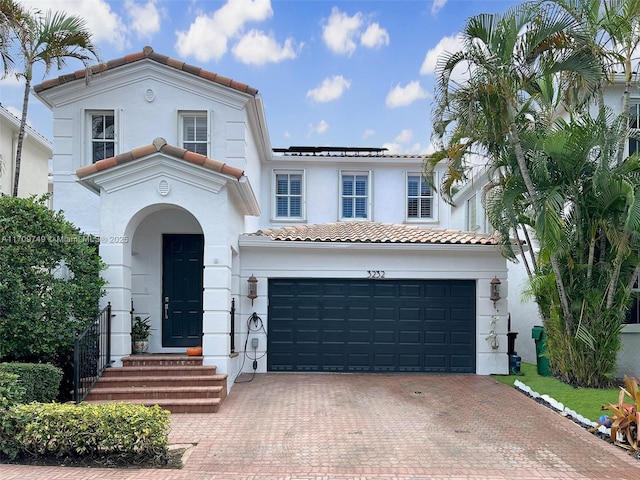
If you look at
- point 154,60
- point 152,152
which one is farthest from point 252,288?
point 154,60

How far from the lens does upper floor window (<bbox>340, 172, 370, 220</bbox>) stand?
1659 cm

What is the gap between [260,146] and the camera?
14602 millimetres

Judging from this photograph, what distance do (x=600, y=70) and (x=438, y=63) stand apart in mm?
2900

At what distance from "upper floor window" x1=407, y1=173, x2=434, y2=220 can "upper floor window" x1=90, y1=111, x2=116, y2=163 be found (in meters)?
10.2

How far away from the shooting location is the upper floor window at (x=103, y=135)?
11.2 meters

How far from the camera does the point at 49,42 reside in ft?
33.0

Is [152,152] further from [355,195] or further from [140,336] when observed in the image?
[355,195]

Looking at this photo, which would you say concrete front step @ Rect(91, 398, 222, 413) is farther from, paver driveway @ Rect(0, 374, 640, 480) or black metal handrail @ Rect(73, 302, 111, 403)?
black metal handrail @ Rect(73, 302, 111, 403)

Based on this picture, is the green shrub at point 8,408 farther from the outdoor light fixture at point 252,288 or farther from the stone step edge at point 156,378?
the outdoor light fixture at point 252,288

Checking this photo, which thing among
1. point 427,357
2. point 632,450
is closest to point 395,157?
point 427,357

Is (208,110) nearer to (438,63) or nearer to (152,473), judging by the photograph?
(438,63)

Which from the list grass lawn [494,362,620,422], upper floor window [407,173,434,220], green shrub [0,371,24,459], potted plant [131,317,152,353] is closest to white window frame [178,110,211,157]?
potted plant [131,317,152,353]

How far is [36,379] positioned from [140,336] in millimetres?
2666

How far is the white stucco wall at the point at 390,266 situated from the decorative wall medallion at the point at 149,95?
14.8 ft
